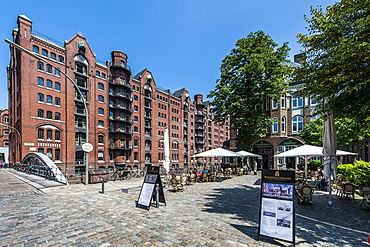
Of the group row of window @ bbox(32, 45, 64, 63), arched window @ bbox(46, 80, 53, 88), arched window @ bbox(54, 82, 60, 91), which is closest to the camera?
row of window @ bbox(32, 45, 64, 63)

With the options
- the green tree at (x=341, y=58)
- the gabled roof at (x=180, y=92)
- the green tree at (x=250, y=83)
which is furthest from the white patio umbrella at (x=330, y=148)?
the gabled roof at (x=180, y=92)

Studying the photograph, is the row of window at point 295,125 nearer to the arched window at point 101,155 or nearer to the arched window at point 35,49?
the arched window at point 101,155

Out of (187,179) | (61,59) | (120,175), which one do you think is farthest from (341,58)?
(61,59)

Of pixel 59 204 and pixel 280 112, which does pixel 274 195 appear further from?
pixel 280 112

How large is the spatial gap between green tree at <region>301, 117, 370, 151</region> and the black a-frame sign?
14.7m

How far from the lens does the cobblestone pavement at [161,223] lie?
4910 millimetres

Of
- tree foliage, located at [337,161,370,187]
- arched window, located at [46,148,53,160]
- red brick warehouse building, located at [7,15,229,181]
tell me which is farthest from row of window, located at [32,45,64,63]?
tree foliage, located at [337,161,370,187]

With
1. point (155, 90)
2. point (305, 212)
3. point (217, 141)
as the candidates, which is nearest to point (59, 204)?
point (305, 212)

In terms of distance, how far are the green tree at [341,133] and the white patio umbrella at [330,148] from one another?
8.07 metres

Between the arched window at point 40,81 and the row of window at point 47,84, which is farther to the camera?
the row of window at point 47,84

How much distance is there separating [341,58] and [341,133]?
16.4 metres

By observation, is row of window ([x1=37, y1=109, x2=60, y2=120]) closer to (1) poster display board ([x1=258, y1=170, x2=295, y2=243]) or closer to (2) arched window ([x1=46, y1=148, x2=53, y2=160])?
(2) arched window ([x1=46, y1=148, x2=53, y2=160])

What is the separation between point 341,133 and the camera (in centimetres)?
Answer: 1888

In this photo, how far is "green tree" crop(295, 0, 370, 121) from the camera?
6223 millimetres
